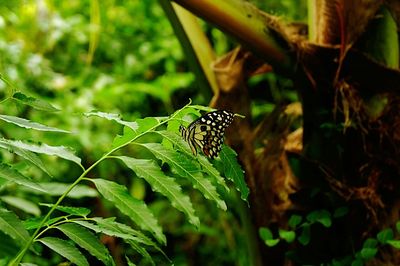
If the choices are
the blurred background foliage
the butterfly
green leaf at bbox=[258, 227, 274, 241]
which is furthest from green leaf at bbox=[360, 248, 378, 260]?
the blurred background foliage

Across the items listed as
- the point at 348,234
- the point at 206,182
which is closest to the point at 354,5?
the point at 348,234

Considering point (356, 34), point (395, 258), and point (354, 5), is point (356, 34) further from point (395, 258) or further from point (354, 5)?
point (395, 258)

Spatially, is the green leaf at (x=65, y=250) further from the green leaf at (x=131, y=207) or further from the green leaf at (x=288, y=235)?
the green leaf at (x=288, y=235)

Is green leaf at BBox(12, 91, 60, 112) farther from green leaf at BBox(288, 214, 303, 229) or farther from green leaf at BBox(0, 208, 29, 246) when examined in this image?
green leaf at BBox(288, 214, 303, 229)

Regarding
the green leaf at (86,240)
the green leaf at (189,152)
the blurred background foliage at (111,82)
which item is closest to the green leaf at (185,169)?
the green leaf at (189,152)

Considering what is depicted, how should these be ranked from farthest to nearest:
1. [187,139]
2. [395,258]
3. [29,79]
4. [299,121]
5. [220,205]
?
[29,79]
[299,121]
[395,258]
[187,139]
[220,205]

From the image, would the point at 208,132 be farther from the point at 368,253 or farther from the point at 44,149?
the point at 368,253
